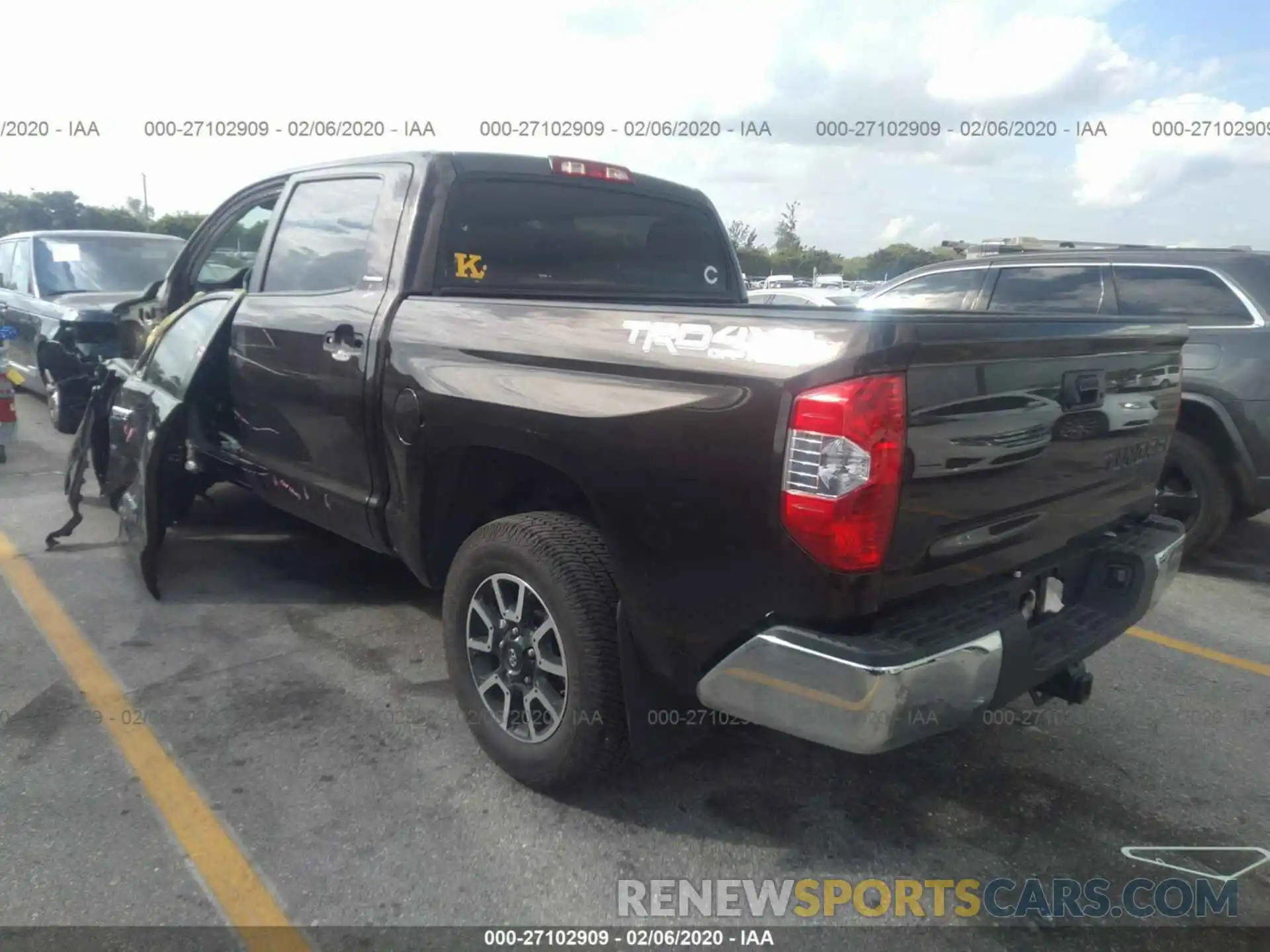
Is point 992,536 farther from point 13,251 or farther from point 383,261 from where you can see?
point 13,251

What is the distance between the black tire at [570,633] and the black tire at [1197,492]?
13.0ft

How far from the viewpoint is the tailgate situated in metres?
2.31

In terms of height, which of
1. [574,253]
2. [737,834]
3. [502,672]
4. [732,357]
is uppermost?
[574,253]

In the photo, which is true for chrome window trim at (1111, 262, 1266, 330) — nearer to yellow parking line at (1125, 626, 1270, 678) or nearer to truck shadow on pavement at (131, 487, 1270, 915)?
yellow parking line at (1125, 626, 1270, 678)

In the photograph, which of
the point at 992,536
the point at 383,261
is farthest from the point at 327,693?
the point at 992,536

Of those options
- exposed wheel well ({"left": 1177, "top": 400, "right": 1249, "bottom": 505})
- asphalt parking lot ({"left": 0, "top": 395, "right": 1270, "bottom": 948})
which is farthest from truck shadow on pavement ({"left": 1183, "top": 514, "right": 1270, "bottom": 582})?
asphalt parking lot ({"left": 0, "top": 395, "right": 1270, "bottom": 948})

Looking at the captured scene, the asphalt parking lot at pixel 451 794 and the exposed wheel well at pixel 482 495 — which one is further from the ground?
the exposed wheel well at pixel 482 495

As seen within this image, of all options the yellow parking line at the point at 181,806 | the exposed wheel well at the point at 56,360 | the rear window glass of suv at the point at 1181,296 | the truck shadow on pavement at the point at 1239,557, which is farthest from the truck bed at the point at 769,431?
the exposed wheel well at the point at 56,360

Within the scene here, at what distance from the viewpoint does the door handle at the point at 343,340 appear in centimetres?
362

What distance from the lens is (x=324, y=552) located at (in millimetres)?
Result: 5500

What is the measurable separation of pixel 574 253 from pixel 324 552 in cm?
245

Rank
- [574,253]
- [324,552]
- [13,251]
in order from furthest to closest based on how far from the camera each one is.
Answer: [13,251]
[324,552]
[574,253]

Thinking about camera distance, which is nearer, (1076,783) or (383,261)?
(1076,783)

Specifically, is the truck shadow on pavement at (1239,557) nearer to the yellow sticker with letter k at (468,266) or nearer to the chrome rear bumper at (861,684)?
the chrome rear bumper at (861,684)
